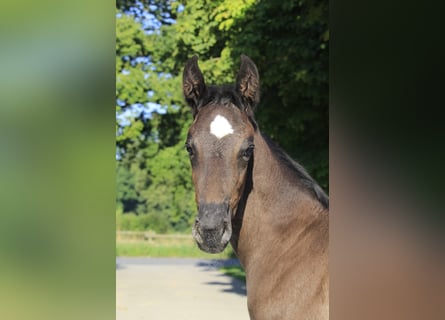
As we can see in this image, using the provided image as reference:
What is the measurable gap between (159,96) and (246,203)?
14.3 metres

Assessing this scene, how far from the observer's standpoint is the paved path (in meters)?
9.60

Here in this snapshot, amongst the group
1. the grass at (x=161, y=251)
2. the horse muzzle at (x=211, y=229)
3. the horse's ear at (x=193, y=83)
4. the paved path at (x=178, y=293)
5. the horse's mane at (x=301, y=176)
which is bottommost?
the grass at (x=161, y=251)

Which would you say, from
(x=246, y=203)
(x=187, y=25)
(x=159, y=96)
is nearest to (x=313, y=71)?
(x=246, y=203)

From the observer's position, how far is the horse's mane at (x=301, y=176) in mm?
3404

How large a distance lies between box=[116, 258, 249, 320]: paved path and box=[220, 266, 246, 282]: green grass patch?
246 millimetres

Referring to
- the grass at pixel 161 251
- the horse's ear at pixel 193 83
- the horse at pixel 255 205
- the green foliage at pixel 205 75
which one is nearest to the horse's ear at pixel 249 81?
the horse at pixel 255 205

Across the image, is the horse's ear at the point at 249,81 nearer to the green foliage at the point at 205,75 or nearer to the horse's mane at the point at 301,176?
the horse's mane at the point at 301,176

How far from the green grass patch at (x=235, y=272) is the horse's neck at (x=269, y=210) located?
11.3 meters
